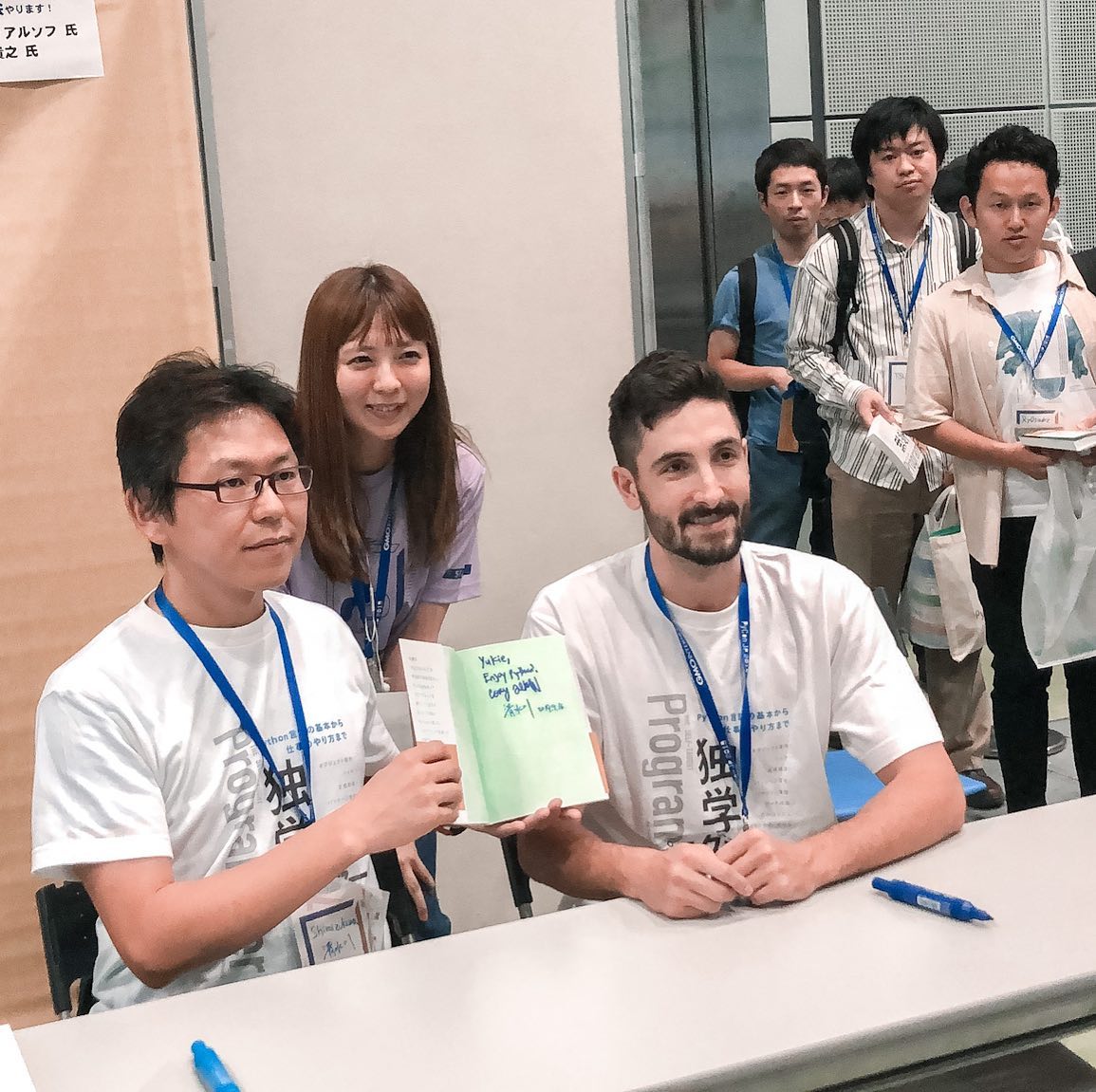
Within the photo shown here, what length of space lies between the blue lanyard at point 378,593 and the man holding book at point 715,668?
51 centimetres

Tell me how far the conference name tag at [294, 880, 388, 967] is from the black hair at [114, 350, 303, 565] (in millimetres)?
519

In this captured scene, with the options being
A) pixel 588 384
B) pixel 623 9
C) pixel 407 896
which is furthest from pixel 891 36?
pixel 407 896

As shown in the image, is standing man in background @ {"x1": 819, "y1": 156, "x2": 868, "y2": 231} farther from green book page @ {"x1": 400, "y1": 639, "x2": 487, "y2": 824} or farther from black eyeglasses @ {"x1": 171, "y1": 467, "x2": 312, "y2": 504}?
green book page @ {"x1": 400, "y1": 639, "x2": 487, "y2": 824}

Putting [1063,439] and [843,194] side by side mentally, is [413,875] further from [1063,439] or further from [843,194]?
[843,194]

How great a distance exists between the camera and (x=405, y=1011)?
1262mm

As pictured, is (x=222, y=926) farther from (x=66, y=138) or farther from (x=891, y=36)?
(x=891, y=36)

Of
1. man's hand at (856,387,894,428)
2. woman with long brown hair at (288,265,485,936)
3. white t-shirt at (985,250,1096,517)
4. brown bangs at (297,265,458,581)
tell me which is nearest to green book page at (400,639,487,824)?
woman with long brown hair at (288,265,485,936)

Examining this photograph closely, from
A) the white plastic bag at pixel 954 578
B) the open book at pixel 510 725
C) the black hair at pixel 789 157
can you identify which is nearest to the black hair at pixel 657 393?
the open book at pixel 510 725

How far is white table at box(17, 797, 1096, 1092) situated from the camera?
45.4 inches

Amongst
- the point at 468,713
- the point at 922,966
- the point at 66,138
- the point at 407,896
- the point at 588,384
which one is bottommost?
the point at 407,896

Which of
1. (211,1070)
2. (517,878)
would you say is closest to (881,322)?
(517,878)

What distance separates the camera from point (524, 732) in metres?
1.47

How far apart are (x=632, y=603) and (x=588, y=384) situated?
1.51 m

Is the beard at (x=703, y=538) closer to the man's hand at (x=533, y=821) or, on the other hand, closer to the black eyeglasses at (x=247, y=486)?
the man's hand at (x=533, y=821)
